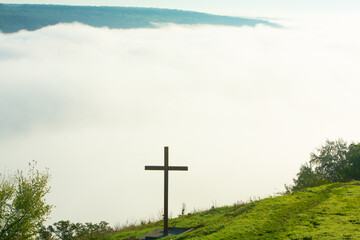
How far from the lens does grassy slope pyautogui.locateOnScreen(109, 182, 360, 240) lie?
14.0 meters

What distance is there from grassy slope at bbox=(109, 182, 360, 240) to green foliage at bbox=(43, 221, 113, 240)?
3.58 meters

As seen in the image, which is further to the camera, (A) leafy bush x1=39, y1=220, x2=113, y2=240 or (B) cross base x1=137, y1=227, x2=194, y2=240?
(A) leafy bush x1=39, y1=220, x2=113, y2=240

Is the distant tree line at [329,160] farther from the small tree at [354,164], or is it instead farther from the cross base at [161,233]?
the cross base at [161,233]

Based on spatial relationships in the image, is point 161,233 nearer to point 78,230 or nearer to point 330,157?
point 78,230

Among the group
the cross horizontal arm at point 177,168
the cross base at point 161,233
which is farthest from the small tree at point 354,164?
the cross base at point 161,233

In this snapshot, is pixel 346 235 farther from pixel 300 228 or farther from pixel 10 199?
pixel 10 199

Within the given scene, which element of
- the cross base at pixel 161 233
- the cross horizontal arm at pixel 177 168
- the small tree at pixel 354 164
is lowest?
the cross base at pixel 161 233

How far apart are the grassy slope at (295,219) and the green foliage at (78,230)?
11.7ft

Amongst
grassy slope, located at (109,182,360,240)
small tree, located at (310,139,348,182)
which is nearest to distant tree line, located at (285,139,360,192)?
small tree, located at (310,139,348,182)

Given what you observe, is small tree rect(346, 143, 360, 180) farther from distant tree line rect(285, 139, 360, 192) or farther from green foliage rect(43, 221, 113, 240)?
→ green foliage rect(43, 221, 113, 240)

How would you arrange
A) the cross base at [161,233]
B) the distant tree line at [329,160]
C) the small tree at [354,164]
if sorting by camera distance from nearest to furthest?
the cross base at [161,233], the small tree at [354,164], the distant tree line at [329,160]

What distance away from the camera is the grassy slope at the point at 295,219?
46.0 ft

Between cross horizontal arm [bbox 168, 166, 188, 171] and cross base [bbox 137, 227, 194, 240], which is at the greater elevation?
cross horizontal arm [bbox 168, 166, 188, 171]

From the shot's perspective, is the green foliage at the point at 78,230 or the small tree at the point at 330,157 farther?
the small tree at the point at 330,157
